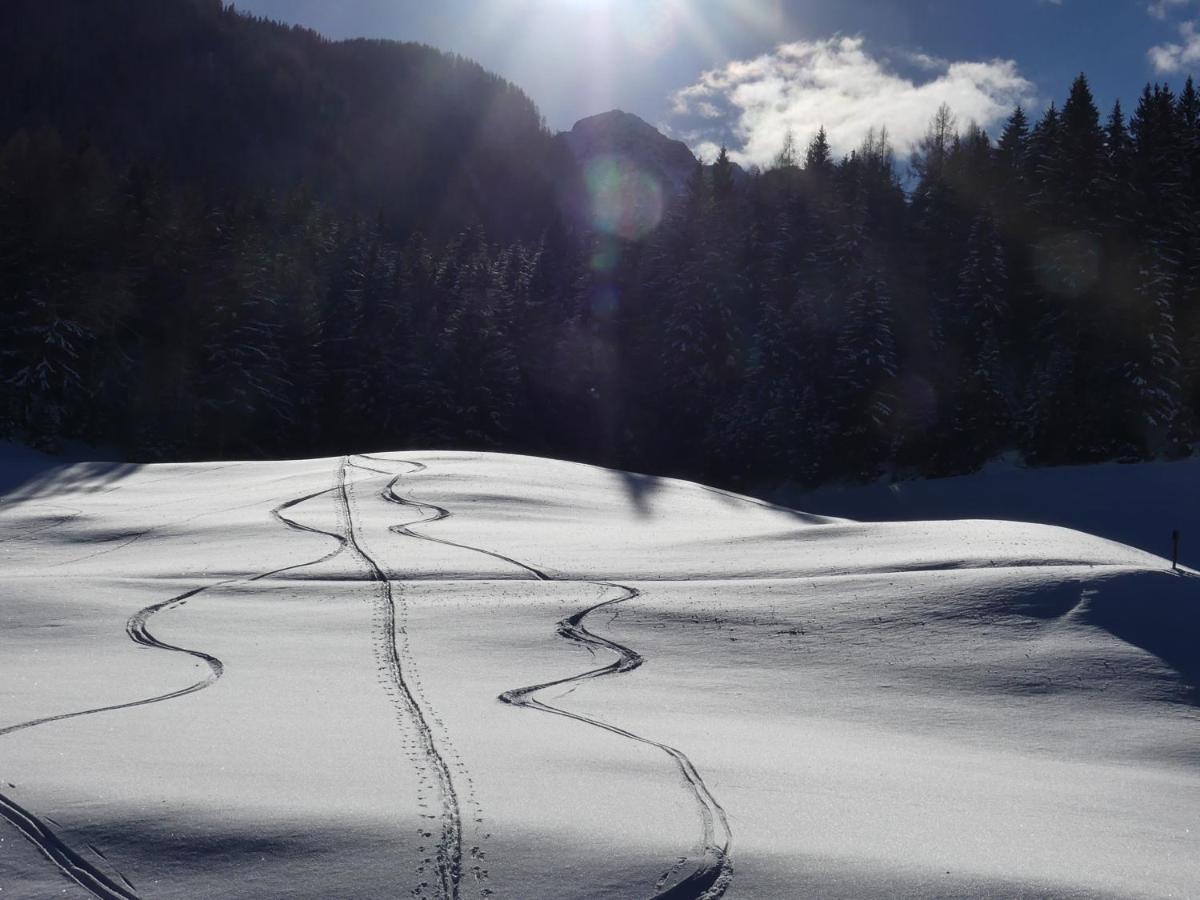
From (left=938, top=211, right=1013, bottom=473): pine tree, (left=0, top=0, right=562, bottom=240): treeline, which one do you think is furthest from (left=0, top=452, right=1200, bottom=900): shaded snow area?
(left=0, top=0, right=562, bottom=240): treeline

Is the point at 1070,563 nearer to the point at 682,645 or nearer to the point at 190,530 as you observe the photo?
the point at 682,645

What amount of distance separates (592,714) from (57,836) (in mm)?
4282

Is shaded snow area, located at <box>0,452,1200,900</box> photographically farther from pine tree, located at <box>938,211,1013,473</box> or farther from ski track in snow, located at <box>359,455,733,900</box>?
pine tree, located at <box>938,211,1013,473</box>

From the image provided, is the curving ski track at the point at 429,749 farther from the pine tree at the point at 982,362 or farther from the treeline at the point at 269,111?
the treeline at the point at 269,111

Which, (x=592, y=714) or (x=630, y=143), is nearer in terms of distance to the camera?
(x=592, y=714)

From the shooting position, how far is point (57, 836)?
4.46 meters

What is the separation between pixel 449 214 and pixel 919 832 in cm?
11403

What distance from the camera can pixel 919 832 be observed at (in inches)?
214

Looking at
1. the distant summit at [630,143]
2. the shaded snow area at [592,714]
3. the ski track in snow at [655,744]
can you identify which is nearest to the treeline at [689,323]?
the shaded snow area at [592,714]

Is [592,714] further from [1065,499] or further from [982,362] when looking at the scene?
[982,362]

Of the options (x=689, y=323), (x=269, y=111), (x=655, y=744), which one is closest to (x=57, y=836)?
(x=655, y=744)

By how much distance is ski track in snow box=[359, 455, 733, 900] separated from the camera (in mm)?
4547

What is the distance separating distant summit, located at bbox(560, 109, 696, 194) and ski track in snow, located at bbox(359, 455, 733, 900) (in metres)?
152

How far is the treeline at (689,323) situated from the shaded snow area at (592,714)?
2572 cm
